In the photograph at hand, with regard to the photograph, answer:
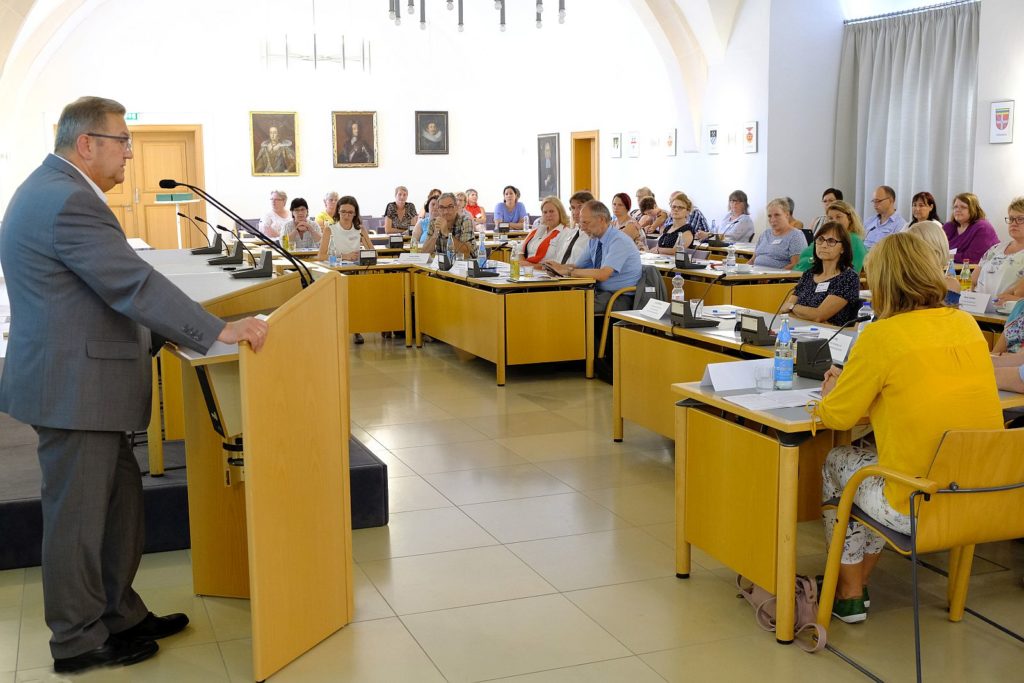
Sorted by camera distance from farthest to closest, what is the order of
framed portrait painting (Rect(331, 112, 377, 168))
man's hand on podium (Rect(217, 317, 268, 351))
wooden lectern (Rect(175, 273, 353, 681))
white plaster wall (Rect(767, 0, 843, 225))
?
framed portrait painting (Rect(331, 112, 377, 168)), white plaster wall (Rect(767, 0, 843, 225)), wooden lectern (Rect(175, 273, 353, 681)), man's hand on podium (Rect(217, 317, 268, 351))

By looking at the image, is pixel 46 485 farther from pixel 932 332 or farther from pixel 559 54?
pixel 559 54

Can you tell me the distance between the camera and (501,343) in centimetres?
789

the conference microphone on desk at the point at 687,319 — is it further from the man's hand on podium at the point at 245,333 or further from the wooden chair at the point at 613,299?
the man's hand on podium at the point at 245,333

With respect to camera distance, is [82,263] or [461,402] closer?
[82,263]

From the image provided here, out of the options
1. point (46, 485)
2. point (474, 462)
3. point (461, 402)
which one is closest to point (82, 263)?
point (46, 485)

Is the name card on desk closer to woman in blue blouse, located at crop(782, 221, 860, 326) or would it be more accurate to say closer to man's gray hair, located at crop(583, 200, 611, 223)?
man's gray hair, located at crop(583, 200, 611, 223)

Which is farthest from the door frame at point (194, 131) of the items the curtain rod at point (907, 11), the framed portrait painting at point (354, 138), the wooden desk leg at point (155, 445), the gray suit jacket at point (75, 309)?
the gray suit jacket at point (75, 309)

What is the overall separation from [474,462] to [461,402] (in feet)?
5.21

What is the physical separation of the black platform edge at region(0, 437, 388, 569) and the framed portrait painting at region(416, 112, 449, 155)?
14.0m

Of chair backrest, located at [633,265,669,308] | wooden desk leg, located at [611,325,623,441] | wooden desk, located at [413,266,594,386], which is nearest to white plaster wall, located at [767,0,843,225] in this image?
chair backrest, located at [633,265,669,308]

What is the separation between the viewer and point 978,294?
20.6ft

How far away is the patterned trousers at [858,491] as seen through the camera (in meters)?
3.31

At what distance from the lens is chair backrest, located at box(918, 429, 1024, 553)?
3.04 meters

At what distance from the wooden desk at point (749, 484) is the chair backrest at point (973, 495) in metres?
0.43
